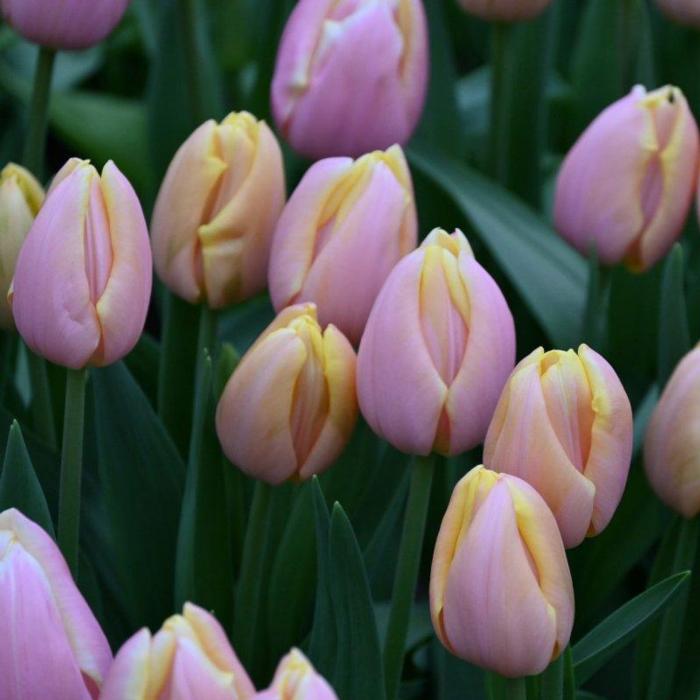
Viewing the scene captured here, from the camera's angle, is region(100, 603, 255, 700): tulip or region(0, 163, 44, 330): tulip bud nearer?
region(100, 603, 255, 700): tulip

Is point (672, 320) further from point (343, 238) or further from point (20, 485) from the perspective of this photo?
point (20, 485)

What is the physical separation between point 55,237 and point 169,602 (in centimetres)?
26

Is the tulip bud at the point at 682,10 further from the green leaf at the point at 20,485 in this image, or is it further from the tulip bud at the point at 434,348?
the green leaf at the point at 20,485

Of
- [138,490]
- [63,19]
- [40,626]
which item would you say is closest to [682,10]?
[63,19]

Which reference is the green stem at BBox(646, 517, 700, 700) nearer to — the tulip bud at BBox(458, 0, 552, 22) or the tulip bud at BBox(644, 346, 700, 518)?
the tulip bud at BBox(644, 346, 700, 518)

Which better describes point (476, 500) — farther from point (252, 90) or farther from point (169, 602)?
point (252, 90)

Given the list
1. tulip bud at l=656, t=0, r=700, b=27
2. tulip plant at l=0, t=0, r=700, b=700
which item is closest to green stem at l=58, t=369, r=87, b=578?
tulip plant at l=0, t=0, r=700, b=700

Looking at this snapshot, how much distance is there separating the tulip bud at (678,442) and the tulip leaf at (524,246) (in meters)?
0.28

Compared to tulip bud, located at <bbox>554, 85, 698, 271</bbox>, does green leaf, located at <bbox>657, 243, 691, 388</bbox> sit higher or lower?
lower

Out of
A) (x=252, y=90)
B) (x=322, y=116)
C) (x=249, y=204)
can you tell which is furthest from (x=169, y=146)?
(x=249, y=204)

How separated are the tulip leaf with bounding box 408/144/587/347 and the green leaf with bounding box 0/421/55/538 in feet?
1.44

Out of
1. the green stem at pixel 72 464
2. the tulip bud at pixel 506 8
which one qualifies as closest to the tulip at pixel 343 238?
the green stem at pixel 72 464

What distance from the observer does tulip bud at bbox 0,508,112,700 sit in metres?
0.54

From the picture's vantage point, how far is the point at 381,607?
0.87 m
